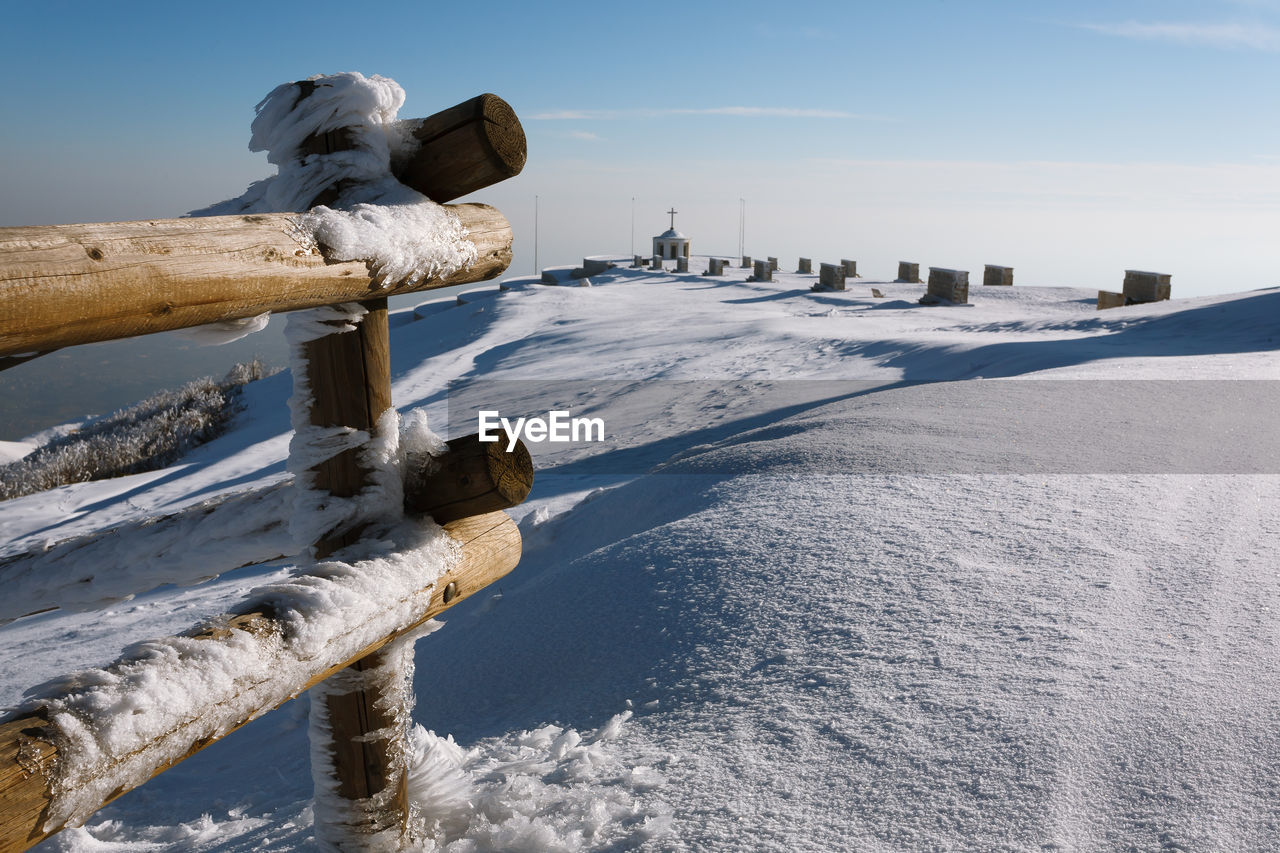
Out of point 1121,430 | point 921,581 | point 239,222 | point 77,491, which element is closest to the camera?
point 239,222

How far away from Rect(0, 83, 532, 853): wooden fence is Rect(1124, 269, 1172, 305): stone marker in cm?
1521

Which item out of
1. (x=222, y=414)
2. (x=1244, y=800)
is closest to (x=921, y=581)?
A: (x=1244, y=800)

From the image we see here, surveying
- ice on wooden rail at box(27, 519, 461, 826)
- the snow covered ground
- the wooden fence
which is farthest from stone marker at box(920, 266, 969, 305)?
ice on wooden rail at box(27, 519, 461, 826)

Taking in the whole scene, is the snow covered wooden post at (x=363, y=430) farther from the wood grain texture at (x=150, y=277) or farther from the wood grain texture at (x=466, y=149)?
the wood grain texture at (x=150, y=277)

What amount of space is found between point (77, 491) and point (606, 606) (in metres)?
11.6

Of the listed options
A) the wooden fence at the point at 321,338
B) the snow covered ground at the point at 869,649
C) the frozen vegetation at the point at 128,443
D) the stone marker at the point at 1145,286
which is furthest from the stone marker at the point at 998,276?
the wooden fence at the point at 321,338

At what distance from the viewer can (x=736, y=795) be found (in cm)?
232

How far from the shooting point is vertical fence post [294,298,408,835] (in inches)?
81.6

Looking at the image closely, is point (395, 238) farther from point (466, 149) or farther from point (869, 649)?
point (869, 649)

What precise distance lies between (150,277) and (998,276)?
70.5 ft

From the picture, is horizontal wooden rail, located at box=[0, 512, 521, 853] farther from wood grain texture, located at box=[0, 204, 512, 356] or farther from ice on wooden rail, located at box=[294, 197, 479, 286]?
ice on wooden rail, located at box=[294, 197, 479, 286]

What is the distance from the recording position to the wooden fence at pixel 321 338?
118cm

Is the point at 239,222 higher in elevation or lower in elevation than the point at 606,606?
higher

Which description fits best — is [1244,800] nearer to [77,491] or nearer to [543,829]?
[543,829]
